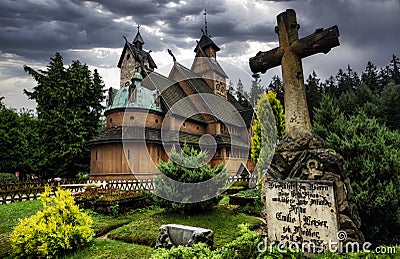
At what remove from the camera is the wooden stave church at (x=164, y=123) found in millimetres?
23469

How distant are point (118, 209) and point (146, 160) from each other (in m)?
11.9

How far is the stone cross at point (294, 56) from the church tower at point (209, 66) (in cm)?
3104

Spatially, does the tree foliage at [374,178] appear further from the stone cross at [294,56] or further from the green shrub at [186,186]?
the green shrub at [186,186]

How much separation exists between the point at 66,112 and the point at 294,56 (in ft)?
109

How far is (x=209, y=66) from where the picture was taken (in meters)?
37.8

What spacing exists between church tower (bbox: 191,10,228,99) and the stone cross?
31.0m

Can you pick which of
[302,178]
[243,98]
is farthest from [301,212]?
[243,98]

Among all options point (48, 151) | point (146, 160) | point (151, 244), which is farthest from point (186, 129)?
point (151, 244)

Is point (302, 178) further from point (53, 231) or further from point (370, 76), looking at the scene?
point (370, 76)

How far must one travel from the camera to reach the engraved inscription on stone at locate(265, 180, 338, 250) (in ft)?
14.8

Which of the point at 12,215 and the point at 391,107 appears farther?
the point at 391,107

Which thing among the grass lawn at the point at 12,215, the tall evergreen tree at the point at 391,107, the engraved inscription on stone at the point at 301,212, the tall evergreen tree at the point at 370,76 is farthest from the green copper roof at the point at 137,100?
the tall evergreen tree at the point at 370,76

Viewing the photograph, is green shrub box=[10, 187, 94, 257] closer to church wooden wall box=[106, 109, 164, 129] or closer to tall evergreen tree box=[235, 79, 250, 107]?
church wooden wall box=[106, 109, 164, 129]

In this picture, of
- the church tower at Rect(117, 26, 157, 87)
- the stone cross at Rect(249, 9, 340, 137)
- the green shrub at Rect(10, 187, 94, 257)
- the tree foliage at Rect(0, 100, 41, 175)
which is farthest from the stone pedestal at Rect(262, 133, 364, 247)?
the church tower at Rect(117, 26, 157, 87)
